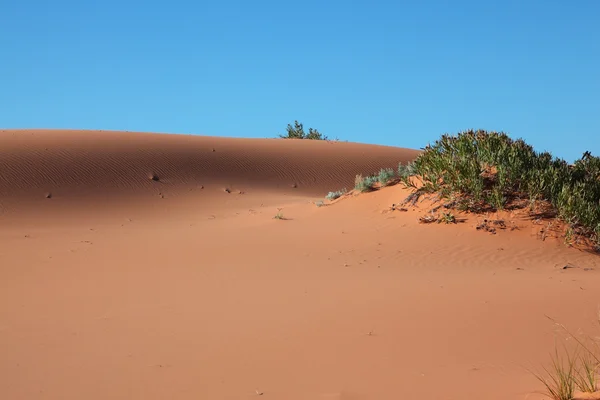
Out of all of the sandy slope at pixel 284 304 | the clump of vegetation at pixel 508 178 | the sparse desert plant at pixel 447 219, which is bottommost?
the sandy slope at pixel 284 304

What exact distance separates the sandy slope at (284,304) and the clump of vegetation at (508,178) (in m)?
0.66

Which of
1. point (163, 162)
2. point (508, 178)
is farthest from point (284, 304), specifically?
point (163, 162)

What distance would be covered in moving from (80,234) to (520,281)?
380 inches

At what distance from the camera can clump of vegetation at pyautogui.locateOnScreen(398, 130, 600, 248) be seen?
436 inches

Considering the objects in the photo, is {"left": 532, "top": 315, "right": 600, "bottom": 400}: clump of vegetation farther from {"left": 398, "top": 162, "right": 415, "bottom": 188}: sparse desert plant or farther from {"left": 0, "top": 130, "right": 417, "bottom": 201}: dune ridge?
{"left": 0, "top": 130, "right": 417, "bottom": 201}: dune ridge

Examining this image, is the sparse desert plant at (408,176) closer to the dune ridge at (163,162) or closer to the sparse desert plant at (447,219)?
the sparse desert plant at (447,219)

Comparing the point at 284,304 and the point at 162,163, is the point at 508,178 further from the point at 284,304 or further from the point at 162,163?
the point at 162,163

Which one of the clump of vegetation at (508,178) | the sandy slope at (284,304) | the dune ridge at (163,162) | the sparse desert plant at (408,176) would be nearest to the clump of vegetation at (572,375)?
Answer: the sandy slope at (284,304)

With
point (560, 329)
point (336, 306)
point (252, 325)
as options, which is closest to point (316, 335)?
point (252, 325)

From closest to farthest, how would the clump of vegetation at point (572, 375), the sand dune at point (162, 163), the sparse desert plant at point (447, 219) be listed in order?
the clump of vegetation at point (572, 375)
the sparse desert plant at point (447, 219)
the sand dune at point (162, 163)

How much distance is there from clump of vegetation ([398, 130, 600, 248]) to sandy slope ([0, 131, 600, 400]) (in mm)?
664

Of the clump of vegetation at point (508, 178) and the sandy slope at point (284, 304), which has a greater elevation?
the clump of vegetation at point (508, 178)

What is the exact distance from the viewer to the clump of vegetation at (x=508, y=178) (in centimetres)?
1107

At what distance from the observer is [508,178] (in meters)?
11.9
